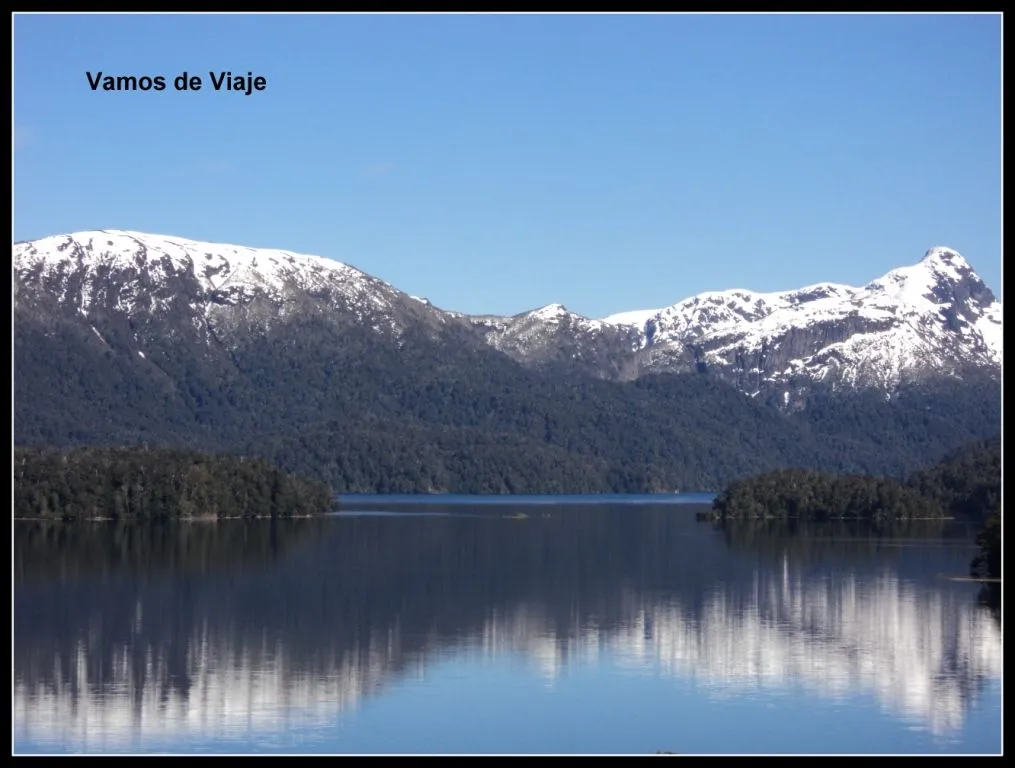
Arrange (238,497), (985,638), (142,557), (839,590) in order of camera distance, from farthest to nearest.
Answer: (238,497), (142,557), (839,590), (985,638)

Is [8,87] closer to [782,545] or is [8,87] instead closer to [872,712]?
[872,712]

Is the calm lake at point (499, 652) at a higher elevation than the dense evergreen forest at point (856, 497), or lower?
lower

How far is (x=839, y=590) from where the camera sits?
86562mm

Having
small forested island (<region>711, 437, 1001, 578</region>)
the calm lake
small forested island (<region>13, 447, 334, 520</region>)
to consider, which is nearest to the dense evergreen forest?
small forested island (<region>711, 437, 1001, 578</region>)

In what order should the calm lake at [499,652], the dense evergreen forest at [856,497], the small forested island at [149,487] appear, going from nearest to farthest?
the calm lake at [499,652] → the small forested island at [149,487] → the dense evergreen forest at [856,497]

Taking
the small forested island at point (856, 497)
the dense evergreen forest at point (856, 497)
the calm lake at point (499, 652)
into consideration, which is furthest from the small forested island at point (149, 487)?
the calm lake at point (499, 652)

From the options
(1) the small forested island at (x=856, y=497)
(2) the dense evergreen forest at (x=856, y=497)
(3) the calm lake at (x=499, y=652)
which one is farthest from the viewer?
(2) the dense evergreen forest at (x=856, y=497)

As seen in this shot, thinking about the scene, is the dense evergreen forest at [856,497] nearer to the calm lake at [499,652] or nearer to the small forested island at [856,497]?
the small forested island at [856,497]

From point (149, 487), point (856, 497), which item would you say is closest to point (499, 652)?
point (149, 487)

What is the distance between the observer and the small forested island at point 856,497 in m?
177

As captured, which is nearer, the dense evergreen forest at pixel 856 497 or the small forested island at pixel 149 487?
the small forested island at pixel 149 487

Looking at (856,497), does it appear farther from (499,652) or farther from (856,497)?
(499,652)
